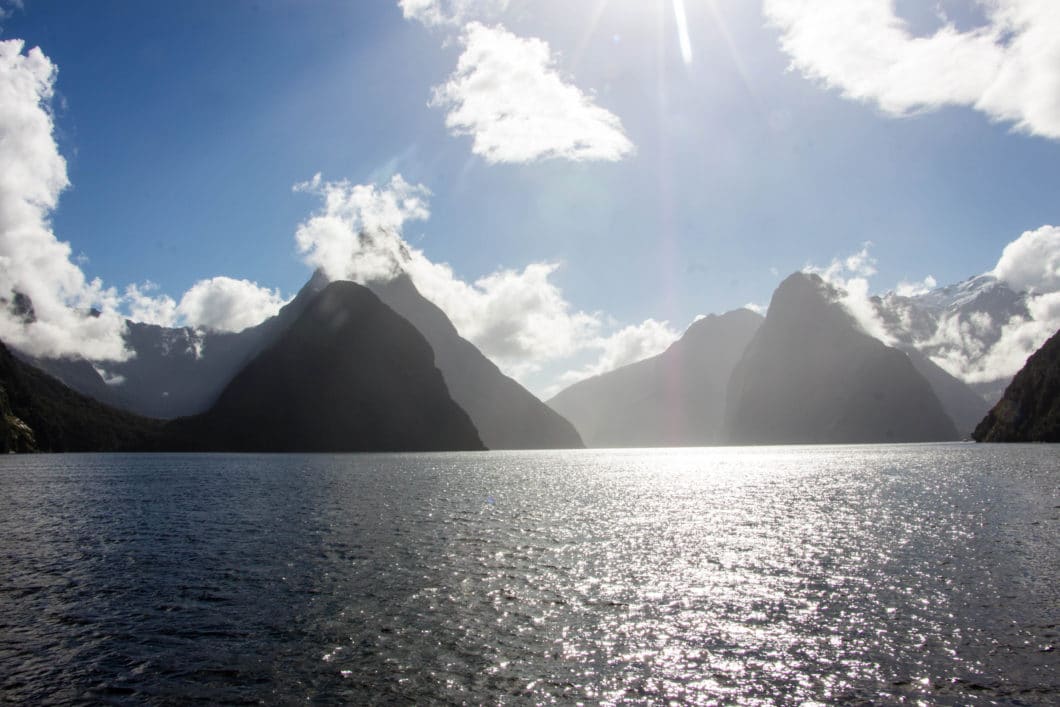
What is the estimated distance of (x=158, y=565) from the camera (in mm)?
40750

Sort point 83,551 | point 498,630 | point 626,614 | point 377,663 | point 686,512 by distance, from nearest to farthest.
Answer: point 377,663 → point 498,630 → point 626,614 → point 83,551 → point 686,512

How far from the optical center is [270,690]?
2119 cm

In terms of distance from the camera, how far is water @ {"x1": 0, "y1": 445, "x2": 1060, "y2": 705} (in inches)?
853

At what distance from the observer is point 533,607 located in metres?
30.5

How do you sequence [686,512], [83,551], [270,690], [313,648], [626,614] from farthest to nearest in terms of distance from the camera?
[686,512] < [83,551] < [626,614] < [313,648] < [270,690]

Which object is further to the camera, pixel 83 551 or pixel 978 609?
pixel 83 551

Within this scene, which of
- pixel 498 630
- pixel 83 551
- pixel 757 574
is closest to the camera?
pixel 498 630

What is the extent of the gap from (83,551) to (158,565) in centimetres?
932

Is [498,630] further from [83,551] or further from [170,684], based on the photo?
[83,551]

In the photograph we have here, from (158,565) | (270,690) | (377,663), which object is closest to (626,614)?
(377,663)

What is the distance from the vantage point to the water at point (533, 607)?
21.7 m

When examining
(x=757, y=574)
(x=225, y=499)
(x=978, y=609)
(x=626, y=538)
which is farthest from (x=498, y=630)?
(x=225, y=499)

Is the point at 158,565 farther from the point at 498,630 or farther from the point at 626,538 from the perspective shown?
the point at 626,538

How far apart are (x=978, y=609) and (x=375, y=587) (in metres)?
29.8
